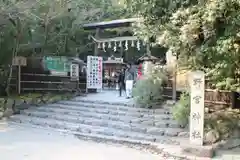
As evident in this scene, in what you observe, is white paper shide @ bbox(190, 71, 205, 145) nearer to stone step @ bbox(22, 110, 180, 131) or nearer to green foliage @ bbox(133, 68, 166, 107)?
stone step @ bbox(22, 110, 180, 131)

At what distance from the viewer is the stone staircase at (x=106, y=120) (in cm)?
1179

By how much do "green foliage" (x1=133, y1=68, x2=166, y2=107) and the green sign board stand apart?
662 cm

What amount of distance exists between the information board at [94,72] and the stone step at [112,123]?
4.59m

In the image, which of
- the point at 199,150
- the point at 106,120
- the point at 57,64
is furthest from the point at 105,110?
the point at 57,64

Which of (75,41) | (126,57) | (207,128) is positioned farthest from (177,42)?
(126,57)

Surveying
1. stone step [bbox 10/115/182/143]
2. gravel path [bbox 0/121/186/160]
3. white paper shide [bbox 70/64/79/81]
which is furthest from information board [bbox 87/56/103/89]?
gravel path [bbox 0/121/186/160]

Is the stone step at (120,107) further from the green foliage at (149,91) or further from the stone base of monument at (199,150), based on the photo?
the stone base of monument at (199,150)

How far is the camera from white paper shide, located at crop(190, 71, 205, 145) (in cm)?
977

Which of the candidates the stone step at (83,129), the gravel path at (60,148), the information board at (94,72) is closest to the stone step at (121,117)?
the stone step at (83,129)

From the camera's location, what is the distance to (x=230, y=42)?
8.84 metres

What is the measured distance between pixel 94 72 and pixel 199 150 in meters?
11.3

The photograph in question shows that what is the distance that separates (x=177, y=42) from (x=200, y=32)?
0.71 metres

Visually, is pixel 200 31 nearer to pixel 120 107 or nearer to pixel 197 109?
pixel 197 109

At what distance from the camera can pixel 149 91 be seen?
14328mm
